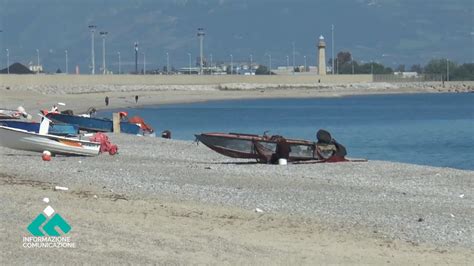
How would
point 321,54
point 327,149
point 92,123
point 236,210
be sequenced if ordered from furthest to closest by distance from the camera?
point 321,54 < point 92,123 < point 327,149 < point 236,210

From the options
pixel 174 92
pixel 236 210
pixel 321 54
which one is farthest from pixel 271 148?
pixel 321 54

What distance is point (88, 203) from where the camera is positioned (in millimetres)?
14008

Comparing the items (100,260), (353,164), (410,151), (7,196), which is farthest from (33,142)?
(410,151)

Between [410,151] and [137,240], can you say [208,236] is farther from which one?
[410,151]

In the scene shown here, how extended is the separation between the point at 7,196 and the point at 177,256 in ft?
13.5

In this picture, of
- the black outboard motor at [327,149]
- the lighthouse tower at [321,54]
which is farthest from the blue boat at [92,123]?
the lighthouse tower at [321,54]

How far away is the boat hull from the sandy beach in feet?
0.94

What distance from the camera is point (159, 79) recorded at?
125 meters

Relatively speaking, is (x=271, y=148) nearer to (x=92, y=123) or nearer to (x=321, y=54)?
(x=92, y=123)

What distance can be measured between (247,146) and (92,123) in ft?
44.7

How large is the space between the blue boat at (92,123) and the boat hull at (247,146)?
466 inches

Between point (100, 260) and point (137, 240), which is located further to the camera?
point (137, 240)

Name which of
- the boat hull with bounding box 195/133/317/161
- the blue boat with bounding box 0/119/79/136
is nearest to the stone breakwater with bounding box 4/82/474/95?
the blue boat with bounding box 0/119/79/136

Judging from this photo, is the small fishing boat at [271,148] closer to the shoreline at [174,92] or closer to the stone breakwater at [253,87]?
the shoreline at [174,92]
